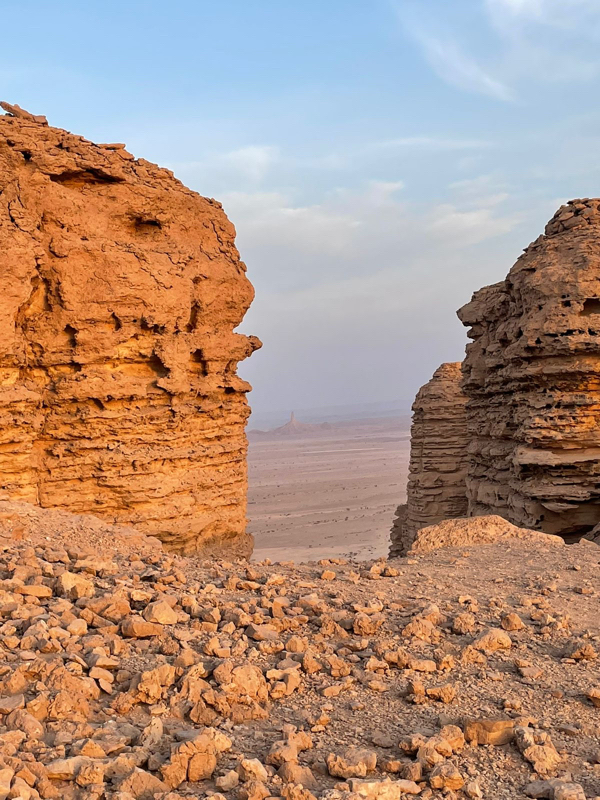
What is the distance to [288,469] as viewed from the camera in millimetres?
79750

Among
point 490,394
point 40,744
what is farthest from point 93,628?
point 490,394

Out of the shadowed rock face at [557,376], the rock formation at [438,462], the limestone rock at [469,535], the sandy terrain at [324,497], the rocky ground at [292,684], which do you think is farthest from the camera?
the sandy terrain at [324,497]

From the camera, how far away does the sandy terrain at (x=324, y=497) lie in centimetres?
3291

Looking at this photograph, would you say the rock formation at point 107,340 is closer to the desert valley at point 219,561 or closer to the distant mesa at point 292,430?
the desert valley at point 219,561

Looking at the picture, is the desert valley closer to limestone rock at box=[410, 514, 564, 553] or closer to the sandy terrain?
limestone rock at box=[410, 514, 564, 553]

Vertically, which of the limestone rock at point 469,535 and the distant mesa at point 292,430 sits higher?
the limestone rock at point 469,535

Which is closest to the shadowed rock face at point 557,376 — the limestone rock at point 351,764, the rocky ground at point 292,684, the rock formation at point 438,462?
the rocky ground at point 292,684

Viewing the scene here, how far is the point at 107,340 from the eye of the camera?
981 cm

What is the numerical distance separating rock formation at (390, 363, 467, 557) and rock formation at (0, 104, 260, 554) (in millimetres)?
11506

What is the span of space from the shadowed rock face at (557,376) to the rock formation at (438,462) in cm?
725

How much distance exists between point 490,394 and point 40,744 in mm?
13888

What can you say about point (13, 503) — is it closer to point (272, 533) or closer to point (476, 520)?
point (476, 520)

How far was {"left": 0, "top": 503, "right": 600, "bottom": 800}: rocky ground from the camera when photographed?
2.95 meters

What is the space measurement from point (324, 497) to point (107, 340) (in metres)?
45.3
